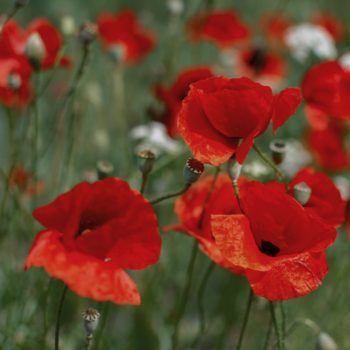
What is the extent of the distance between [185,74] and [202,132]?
64cm

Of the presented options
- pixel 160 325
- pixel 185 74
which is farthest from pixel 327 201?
pixel 160 325

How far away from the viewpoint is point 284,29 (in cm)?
323

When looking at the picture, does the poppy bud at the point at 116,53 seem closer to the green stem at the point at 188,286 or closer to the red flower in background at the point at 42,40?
the red flower in background at the point at 42,40

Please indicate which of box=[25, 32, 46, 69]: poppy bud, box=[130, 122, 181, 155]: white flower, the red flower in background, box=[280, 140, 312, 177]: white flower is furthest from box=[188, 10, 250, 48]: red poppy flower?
box=[25, 32, 46, 69]: poppy bud

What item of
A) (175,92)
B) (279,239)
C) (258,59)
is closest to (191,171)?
(279,239)

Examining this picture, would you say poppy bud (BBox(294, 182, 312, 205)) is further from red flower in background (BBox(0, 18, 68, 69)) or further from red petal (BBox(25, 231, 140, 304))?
red flower in background (BBox(0, 18, 68, 69))

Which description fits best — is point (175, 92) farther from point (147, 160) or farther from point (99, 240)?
point (99, 240)

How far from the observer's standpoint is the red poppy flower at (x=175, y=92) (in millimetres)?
1581

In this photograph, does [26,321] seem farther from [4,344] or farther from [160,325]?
[160,325]

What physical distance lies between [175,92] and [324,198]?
69 centimetres

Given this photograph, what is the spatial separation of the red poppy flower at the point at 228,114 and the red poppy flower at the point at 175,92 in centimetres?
50

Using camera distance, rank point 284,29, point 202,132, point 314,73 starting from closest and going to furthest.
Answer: point 202,132, point 314,73, point 284,29

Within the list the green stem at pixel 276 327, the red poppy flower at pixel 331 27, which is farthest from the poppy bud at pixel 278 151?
the red poppy flower at pixel 331 27

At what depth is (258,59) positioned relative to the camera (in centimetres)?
256
